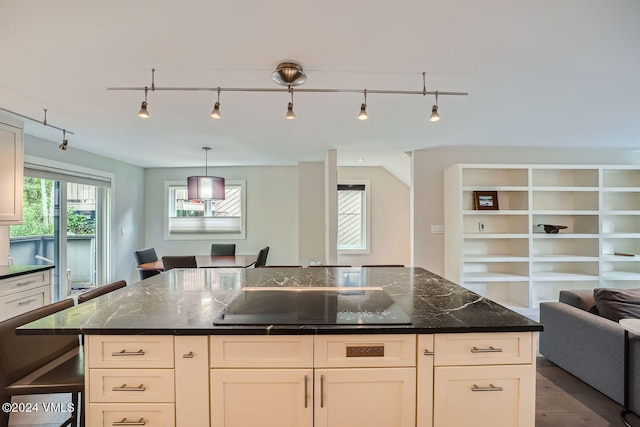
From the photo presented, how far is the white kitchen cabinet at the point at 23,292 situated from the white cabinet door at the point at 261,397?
2.47 meters

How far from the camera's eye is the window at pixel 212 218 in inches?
226

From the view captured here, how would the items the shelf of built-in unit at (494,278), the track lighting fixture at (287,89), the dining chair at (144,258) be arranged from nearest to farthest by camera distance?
the track lighting fixture at (287,89), the dining chair at (144,258), the shelf of built-in unit at (494,278)

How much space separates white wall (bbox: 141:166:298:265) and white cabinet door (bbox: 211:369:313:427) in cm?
450

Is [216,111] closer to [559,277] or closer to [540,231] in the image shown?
[540,231]

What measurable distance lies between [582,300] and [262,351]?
115 inches

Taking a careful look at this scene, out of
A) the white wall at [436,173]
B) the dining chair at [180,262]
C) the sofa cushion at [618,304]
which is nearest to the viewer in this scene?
the sofa cushion at [618,304]

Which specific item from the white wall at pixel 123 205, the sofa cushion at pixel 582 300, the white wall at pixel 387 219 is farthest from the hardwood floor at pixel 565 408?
the white wall at pixel 387 219

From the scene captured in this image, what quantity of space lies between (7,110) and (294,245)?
4.23 metres

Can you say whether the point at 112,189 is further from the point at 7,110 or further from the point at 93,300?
the point at 93,300

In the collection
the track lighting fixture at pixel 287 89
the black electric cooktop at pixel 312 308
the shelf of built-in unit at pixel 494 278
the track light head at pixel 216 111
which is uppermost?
the track lighting fixture at pixel 287 89

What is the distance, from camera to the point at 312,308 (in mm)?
1450

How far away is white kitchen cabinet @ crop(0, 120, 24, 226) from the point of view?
2676 mm

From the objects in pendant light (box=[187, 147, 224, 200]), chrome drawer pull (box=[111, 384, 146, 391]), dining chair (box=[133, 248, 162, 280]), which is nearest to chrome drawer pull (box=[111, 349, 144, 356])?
chrome drawer pull (box=[111, 384, 146, 391])

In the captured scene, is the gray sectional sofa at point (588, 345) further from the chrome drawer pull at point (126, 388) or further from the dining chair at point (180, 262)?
the dining chair at point (180, 262)
